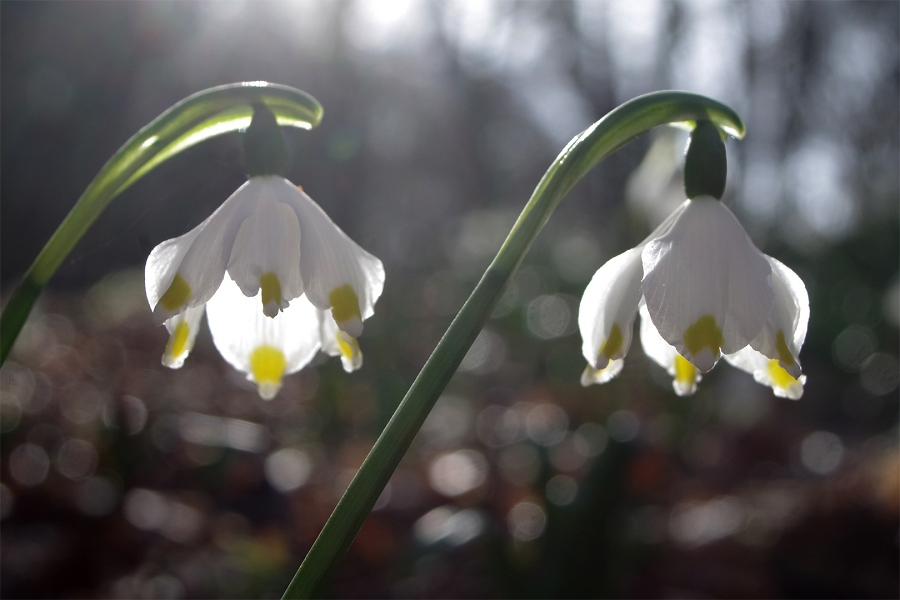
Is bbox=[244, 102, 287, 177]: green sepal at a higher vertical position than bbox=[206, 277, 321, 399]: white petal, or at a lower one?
higher

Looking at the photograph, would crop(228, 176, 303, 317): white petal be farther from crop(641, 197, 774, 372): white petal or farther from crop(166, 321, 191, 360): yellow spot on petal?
crop(641, 197, 774, 372): white petal

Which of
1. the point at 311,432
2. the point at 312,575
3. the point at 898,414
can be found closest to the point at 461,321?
the point at 312,575

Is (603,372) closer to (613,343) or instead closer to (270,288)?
(613,343)

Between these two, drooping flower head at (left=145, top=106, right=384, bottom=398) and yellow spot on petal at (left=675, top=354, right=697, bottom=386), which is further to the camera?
yellow spot on petal at (left=675, top=354, right=697, bottom=386)

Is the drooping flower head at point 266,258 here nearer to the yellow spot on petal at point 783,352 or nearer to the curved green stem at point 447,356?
the curved green stem at point 447,356

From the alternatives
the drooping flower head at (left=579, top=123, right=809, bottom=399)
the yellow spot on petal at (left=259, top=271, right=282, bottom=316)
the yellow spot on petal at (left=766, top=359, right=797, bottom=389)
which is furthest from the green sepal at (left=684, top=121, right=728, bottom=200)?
the yellow spot on petal at (left=259, top=271, right=282, bottom=316)

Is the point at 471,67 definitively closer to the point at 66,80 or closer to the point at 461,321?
the point at 66,80

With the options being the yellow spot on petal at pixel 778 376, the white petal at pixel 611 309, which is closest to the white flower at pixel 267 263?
the white petal at pixel 611 309
